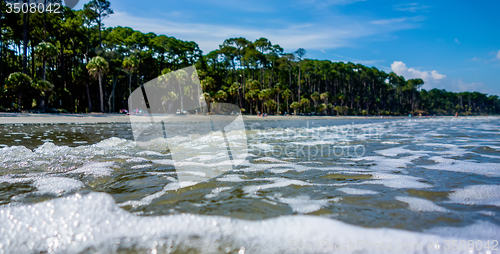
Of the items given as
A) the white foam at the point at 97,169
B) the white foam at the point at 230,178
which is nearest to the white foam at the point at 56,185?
the white foam at the point at 97,169

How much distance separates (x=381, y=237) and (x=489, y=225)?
0.99m

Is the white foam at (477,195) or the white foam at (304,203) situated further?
the white foam at (477,195)

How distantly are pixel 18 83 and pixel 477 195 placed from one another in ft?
110

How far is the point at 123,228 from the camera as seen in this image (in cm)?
199

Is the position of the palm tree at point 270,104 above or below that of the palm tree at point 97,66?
below

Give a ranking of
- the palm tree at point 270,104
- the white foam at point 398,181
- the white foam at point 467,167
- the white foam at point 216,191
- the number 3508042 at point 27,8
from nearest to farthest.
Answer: the white foam at point 216,191 → the white foam at point 398,181 → the white foam at point 467,167 → the number 3508042 at point 27,8 → the palm tree at point 270,104

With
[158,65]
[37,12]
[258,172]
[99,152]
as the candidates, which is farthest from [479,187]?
[158,65]

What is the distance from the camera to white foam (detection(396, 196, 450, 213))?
92.7 inches

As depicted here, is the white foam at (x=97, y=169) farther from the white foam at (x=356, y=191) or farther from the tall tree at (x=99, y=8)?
the tall tree at (x=99, y=8)

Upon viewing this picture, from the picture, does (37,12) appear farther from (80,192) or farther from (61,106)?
(80,192)

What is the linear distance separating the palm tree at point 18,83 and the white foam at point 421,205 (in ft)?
108

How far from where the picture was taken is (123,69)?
37.4m

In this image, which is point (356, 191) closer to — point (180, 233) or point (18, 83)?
point (180, 233)

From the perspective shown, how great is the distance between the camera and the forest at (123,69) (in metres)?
28.7
